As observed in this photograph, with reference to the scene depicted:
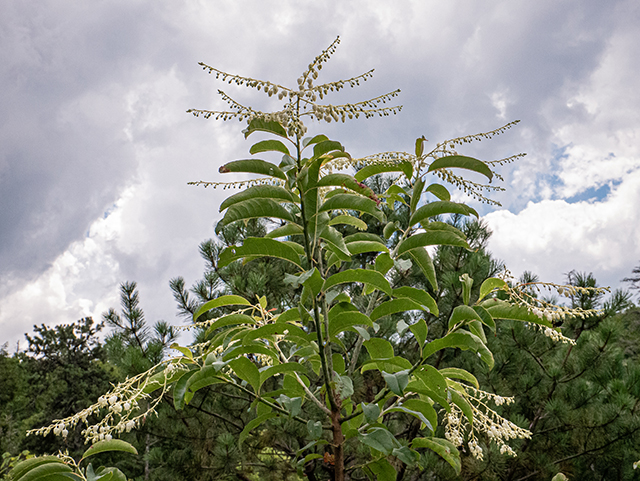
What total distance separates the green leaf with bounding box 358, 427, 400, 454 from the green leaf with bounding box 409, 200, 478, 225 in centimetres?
47

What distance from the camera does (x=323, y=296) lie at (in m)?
0.94

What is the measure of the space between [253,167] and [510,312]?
639 millimetres

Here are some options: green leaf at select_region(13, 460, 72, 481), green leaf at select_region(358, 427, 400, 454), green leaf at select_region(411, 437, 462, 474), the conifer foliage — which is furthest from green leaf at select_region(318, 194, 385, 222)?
green leaf at select_region(13, 460, 72, 481)

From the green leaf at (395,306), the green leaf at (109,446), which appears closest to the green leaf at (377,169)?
the green leaf at (395,306)

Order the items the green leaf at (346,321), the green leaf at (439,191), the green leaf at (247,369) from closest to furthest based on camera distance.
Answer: the green leaf at (346,321) → the green leaf at (247,369) → the green leaf at (439,191)

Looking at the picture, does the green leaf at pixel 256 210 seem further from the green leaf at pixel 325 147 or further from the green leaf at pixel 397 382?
the green leaf at pixel 397 382

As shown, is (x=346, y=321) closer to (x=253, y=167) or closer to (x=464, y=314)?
(x=464, y=314)

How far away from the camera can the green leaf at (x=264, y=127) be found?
84 centimetres

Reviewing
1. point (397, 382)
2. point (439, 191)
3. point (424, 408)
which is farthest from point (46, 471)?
point (439, 191)

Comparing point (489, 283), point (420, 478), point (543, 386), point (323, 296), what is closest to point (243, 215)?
point (323, 296)

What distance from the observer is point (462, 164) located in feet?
3.31

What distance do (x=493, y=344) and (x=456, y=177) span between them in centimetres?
309

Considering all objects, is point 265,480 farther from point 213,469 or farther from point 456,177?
point 456,177

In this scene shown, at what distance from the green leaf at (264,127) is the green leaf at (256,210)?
0.13 metres
